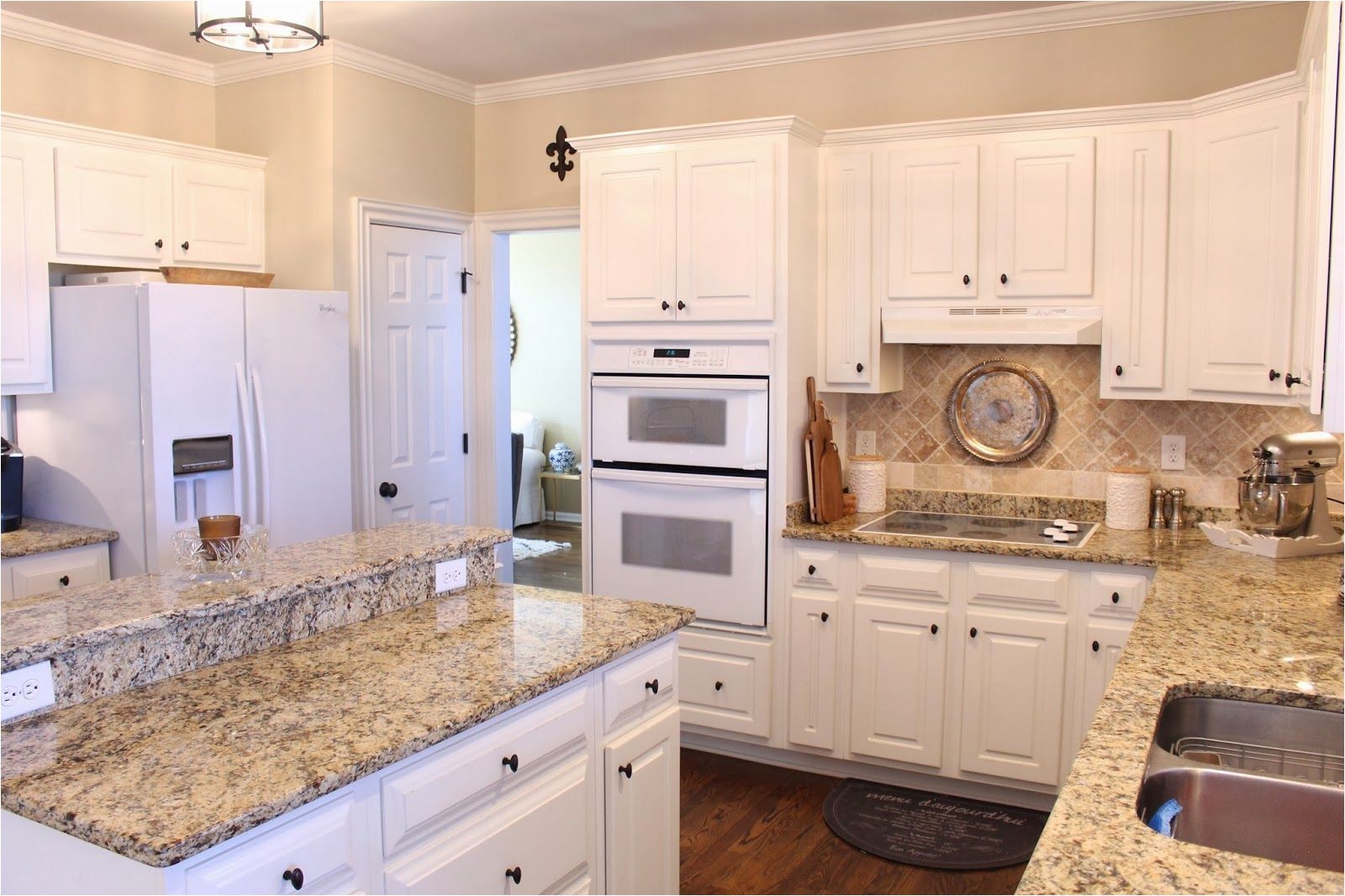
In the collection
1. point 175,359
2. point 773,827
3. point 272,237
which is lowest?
point 773,827

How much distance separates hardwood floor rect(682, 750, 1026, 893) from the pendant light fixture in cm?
247

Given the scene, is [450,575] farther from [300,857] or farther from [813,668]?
[813,668]

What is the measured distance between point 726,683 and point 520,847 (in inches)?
76.8

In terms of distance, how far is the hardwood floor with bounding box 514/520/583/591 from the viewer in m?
6.60

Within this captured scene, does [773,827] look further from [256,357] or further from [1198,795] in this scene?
[256,357]

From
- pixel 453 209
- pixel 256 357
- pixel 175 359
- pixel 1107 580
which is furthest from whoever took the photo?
pixel 453 209

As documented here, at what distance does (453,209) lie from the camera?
4820mm

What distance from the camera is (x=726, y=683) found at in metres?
3.90

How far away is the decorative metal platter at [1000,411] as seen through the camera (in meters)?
3.91

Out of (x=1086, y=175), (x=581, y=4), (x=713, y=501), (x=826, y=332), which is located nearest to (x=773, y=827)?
(x=713, y=501)

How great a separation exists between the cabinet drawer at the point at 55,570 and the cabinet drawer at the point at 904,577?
258 centimetres

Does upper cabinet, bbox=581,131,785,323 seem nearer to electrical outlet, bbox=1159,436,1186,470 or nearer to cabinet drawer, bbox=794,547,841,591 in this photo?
cabinet drawer, bbox=794,547,841,591

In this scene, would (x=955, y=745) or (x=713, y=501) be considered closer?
(x=955, y=745)

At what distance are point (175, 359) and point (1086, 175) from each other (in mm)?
3054
